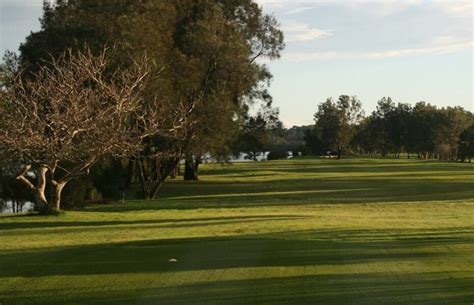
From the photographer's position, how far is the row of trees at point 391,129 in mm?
136000

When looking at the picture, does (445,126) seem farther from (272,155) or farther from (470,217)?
(470,217)

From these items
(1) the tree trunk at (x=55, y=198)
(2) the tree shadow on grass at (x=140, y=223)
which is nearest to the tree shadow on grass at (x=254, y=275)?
(2) the tree shadow on grass at (x=140, y=223)

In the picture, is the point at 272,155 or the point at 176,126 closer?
the point at 176,126

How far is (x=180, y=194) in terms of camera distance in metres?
46.0

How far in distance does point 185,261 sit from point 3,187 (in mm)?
31141

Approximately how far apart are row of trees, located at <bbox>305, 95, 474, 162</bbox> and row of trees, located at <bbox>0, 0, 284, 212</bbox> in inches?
3431

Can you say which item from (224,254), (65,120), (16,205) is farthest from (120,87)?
(16,205)

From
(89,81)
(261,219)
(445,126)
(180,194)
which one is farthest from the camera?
(445,126)

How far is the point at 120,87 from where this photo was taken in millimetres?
27906

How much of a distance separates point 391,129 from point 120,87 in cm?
13135

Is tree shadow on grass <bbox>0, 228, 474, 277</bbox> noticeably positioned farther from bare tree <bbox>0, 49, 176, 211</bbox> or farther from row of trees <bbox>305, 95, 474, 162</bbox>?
row of trees <bbox>305, 95, 474, 162</bbox>

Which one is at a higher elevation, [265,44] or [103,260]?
[265,44]

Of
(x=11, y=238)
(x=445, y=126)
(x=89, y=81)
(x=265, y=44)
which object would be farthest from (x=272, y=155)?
(x=11, y=238)

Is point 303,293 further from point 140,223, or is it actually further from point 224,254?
point 140,223
